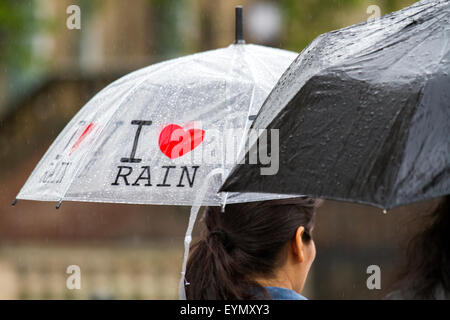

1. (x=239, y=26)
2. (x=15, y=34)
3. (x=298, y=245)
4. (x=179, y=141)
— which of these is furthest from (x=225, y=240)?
(x=15, y=34)

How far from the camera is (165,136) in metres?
3.53

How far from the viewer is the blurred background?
12.8 m

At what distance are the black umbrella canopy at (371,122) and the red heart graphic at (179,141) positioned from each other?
0.71 m

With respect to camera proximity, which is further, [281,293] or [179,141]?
[179,141]

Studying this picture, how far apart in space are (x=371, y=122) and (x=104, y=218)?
39.4ft

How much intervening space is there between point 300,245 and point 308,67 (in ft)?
2.29

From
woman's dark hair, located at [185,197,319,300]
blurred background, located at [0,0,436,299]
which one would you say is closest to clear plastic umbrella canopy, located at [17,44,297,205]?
woman's dark hair, located at [185,197,319,300]

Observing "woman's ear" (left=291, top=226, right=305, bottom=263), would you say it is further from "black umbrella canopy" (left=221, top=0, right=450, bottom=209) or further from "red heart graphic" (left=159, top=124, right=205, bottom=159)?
"red heart graphic" (left=159, top=124, right=205, bottom=159)

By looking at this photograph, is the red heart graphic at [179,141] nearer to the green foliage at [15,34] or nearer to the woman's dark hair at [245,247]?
the woman's dark hair at [245,247]

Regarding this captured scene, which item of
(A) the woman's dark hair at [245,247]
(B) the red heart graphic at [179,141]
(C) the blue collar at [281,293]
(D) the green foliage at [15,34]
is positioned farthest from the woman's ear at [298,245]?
(D) the green foliage at [15,34]

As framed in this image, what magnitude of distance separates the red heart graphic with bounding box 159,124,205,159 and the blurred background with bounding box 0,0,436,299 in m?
8.63

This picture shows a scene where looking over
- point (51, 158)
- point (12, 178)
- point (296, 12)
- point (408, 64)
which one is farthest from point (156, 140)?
point (12, 178)

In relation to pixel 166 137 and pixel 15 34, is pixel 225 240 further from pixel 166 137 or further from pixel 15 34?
pixel 15 34

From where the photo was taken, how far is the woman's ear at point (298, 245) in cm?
297
